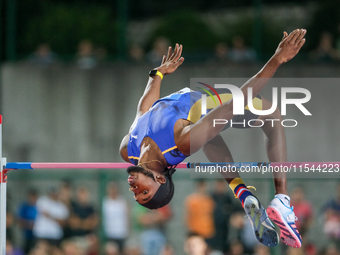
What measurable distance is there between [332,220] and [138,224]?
8.77ft

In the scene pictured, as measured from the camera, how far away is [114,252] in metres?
8.84

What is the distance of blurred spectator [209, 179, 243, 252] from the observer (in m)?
8.67

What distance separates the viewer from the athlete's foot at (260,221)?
5.20 m

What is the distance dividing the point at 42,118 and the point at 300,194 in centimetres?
425

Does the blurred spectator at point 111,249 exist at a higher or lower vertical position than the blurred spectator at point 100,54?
lower

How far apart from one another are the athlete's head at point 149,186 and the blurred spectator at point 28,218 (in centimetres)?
446

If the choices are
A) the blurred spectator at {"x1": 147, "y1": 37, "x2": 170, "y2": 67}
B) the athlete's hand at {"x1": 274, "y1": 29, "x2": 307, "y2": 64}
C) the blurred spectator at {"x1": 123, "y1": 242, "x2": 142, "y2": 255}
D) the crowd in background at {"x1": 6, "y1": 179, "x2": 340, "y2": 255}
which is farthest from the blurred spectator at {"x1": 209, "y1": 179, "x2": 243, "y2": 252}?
the athlete's hand at {"x1": 274, "y1": 29, "x2": 307, "y2": 64}

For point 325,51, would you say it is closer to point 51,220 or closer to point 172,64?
point 172,64

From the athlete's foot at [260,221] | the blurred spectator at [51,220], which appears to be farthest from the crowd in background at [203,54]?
the athlete's foot at [260,221]

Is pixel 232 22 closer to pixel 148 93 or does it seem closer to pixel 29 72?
pixel 29 72

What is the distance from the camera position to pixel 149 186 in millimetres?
4934

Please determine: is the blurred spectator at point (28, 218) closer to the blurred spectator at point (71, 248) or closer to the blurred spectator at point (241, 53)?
the blurred spectator at point (71, 248)

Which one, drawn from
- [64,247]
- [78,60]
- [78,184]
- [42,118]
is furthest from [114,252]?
A: [78,60]

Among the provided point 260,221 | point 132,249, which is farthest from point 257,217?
point 132,249
